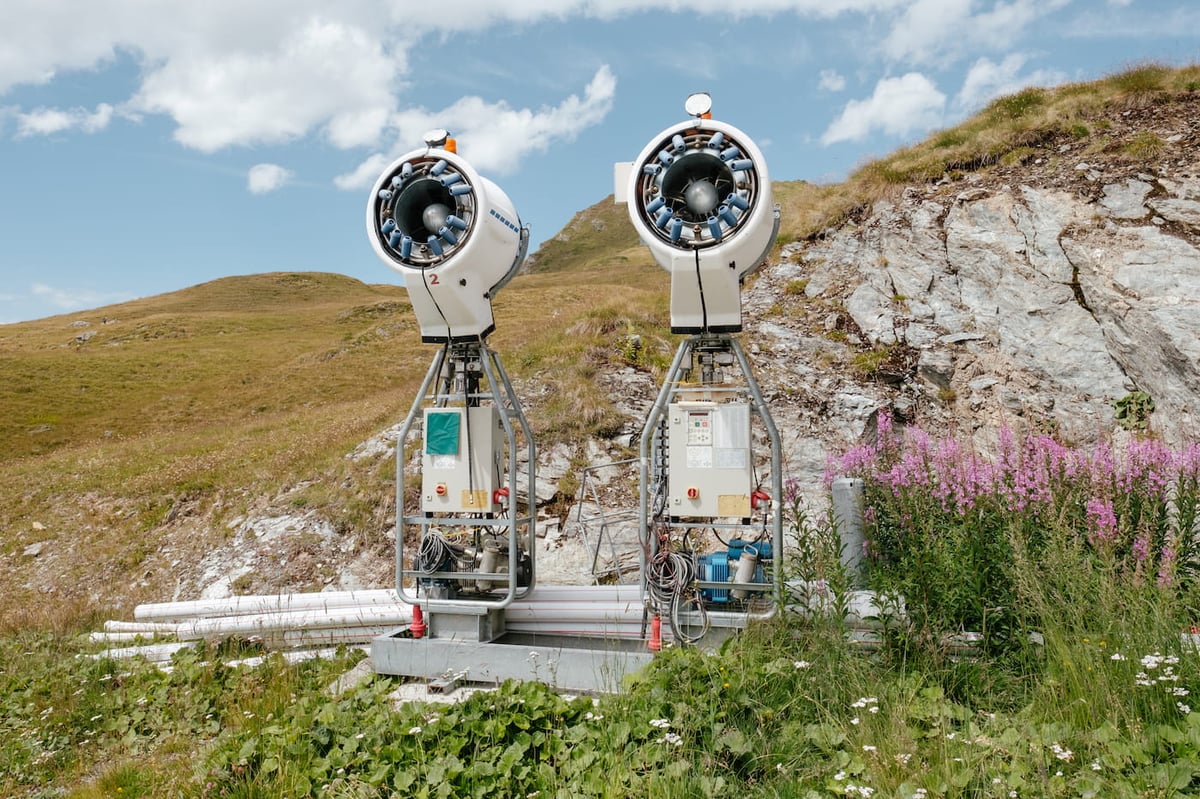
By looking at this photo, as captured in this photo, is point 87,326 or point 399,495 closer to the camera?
point 399,495

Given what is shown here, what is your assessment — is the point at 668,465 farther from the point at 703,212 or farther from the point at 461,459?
the point at 703,212

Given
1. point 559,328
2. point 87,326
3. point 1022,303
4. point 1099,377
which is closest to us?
point 1099,377

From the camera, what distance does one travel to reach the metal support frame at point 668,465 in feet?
20.5

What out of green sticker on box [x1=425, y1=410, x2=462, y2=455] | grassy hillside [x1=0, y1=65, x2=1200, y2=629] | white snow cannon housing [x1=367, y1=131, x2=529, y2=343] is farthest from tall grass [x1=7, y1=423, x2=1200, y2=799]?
grassy hillside [x1=0, y1=65, x2=1200, y2=629]

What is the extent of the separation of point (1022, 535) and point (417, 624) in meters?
5.39

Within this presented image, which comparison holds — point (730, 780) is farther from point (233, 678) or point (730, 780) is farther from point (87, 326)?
point (87, 326)

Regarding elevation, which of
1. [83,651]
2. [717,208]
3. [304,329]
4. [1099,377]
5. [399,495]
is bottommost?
[83,651]

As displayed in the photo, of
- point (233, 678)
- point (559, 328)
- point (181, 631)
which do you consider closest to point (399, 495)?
point (233, 678)

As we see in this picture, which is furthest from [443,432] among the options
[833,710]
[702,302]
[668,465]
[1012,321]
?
[1012,321]

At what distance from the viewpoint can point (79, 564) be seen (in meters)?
13.5

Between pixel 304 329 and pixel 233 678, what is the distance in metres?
63.1

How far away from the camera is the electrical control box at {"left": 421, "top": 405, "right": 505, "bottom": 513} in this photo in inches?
285

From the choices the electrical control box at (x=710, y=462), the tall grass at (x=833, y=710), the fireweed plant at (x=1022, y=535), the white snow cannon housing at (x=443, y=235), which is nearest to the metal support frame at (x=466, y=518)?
the white snow cannon housing at (x=443, y=235)

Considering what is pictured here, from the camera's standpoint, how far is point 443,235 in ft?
22.5
